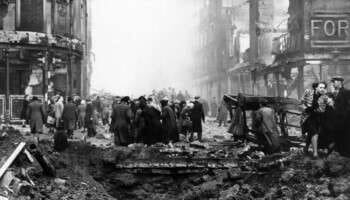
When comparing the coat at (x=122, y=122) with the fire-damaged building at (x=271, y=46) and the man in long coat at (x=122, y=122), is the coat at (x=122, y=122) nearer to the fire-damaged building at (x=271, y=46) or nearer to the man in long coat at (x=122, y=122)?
the man in long coat at (x=122, y=122)

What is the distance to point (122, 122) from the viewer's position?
1559 centimetres

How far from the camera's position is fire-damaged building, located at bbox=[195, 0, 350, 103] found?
3044 cm

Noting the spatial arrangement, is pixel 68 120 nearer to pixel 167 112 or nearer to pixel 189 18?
pixel 167 112

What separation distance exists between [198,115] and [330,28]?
16135mm

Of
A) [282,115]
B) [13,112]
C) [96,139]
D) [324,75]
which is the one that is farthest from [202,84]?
[282,115]

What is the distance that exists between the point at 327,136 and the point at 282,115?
3325 mm

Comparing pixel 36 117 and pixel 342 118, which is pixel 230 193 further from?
pixel 36 117

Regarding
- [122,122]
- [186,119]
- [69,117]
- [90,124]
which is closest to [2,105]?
[90,124]

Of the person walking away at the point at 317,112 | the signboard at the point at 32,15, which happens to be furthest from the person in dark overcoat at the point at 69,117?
the signboard at the point at 32,15

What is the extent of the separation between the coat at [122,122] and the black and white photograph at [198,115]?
1.3 inches

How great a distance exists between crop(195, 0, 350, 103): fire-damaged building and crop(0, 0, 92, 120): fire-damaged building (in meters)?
13.7

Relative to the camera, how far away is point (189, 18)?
7425cm

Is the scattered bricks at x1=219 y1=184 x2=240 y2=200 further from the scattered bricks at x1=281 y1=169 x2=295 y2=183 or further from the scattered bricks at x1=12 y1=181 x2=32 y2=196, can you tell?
the scattered bricks at x1=12 y1=181 x2=32 y2=196

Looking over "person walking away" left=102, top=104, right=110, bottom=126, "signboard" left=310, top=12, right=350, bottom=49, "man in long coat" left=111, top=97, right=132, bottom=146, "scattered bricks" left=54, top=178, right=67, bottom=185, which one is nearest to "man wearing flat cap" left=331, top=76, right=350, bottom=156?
"scattered bricks" left=54, top=178, right=67, bottom=185
